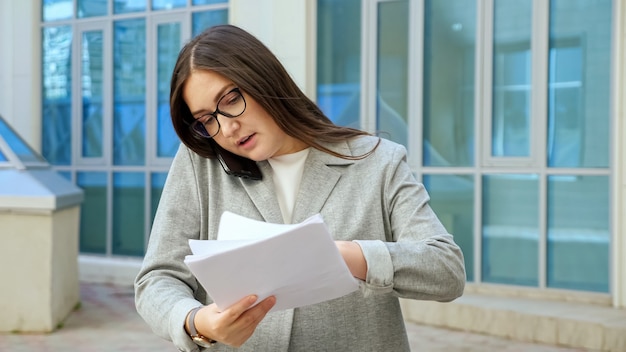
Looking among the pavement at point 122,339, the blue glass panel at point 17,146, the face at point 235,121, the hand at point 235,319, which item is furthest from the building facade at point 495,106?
the hand at point 235,319

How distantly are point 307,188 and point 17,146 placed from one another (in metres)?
5.82

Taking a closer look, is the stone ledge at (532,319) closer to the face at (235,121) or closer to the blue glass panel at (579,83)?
the blue glass panel at (579,83)

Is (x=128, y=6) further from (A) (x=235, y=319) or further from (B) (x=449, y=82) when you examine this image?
(A) (x=235, y=319)

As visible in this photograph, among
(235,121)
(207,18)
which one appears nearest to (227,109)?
Result: (235,121)

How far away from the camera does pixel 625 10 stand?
20.2ft

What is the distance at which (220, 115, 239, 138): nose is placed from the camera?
171 centimetres

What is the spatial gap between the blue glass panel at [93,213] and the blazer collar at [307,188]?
27.1 ft

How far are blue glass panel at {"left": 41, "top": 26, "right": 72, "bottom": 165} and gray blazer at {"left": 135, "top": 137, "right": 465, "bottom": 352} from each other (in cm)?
861

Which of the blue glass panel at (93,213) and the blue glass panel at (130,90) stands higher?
the blue glass panel at (130,90)

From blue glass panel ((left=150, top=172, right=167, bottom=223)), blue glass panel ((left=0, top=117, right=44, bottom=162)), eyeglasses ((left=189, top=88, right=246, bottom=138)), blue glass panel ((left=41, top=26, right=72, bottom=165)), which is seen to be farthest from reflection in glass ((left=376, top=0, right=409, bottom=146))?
eyeglasses ((left=189, top=88, right=246, bottom=138))

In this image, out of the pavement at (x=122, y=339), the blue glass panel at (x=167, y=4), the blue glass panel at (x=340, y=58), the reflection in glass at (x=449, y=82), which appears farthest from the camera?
the blue glass panel at (x=167, y=4)

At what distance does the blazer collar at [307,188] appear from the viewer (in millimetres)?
1747

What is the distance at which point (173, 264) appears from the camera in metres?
1.70

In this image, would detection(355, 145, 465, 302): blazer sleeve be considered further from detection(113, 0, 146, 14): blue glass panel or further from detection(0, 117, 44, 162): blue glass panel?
detection(113, 0, 146, 14): blue glass panel
